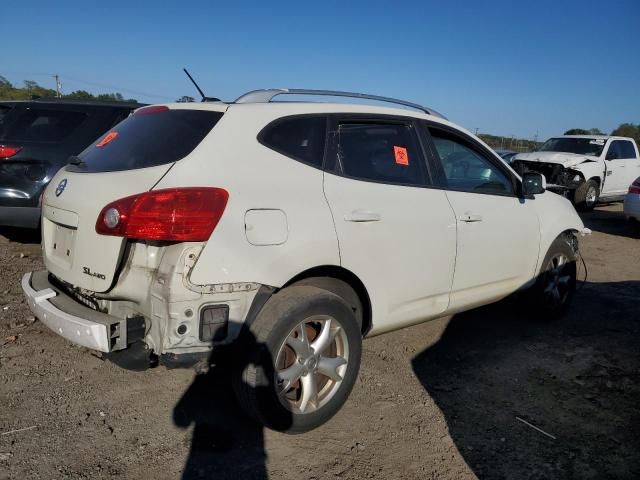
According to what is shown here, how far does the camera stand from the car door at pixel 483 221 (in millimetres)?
3617

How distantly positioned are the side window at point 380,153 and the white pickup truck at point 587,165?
362 inches

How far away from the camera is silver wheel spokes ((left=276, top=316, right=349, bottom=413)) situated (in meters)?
2.72

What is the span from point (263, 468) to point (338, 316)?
860 millimetres

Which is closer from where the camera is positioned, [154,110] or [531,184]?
[154,110]

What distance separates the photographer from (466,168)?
3875mm

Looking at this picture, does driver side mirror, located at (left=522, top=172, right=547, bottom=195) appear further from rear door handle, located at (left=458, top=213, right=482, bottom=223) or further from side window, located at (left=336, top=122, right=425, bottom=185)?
side window, located at (left=336, top=122, right=425, bottom=185)

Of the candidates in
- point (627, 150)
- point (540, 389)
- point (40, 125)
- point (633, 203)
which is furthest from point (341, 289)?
point (627, 150)

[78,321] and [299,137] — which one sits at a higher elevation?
[299,137]

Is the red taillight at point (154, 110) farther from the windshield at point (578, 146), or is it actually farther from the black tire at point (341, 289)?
the windshield at point (578, 146)

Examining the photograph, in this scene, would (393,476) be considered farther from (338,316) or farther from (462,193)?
(462,193)

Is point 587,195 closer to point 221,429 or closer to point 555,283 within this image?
point 555,283

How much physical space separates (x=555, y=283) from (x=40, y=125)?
588cm

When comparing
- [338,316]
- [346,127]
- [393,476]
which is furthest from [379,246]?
[393,476]

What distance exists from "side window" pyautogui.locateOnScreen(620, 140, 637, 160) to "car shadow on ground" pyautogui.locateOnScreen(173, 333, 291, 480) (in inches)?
518
